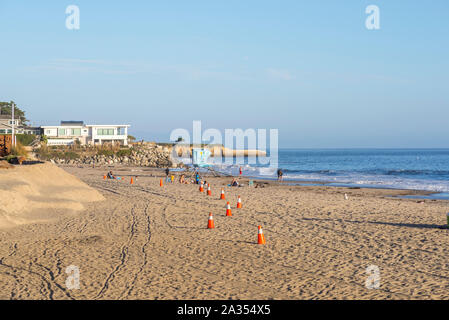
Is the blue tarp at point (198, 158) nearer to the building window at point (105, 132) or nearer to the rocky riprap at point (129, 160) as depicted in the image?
the rocky riprap at point (129, 160)

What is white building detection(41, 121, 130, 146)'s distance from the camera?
78188 mm

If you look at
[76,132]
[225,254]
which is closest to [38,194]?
[225,254]

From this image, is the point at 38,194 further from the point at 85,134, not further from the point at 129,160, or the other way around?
the point at 85,134

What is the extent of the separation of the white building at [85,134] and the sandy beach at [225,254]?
63.2 m

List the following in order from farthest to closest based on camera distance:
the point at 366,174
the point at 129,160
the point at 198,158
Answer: the point at 129,160
the point at 366,174
the point at 198,158

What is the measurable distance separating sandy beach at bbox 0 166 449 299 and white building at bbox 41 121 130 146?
6315cm

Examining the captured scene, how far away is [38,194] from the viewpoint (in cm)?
1872

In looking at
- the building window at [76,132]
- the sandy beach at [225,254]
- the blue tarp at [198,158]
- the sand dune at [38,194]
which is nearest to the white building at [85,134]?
the building window at [76,132]

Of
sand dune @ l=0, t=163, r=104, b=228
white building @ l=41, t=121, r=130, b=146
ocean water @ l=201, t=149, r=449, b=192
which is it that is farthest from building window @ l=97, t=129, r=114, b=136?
sand dune @ l=0, t=163, r=104, b=228

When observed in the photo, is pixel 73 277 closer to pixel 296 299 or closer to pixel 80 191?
pixel 296 299

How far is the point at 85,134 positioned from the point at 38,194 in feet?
210

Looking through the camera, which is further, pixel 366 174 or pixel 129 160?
pixel 129 160

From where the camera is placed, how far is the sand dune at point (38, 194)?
16.1m
